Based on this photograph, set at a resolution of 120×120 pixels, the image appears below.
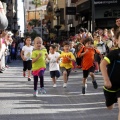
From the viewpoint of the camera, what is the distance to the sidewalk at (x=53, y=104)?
10.0 m

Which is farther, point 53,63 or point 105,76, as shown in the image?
point 53,63

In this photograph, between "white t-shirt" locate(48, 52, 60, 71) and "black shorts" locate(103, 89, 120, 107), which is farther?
"white t-shirt" locate(48, 52, 60, 71)

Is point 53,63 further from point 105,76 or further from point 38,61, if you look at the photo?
point 105,76

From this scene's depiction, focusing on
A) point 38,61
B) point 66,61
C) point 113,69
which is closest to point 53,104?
point 38,61

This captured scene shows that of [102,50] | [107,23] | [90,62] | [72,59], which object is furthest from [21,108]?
[107,23]

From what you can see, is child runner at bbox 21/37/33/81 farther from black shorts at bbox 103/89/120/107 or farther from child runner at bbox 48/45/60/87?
black shorts at bbox 103/89/120/107

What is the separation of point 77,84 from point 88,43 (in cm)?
319

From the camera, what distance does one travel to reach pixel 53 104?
38.7 feet

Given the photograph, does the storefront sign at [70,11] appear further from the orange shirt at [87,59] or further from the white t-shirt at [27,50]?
the orange shirt at [87,59]

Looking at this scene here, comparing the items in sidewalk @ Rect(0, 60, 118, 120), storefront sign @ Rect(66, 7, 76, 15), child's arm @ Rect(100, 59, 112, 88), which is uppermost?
storefront sign @ Rect(66, 7, 76, 15)

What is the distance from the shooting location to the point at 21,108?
1112cm

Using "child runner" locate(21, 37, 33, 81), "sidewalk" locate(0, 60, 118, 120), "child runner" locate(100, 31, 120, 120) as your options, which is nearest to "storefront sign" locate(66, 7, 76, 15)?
"child runner" locate(21, 37, 33, 81)

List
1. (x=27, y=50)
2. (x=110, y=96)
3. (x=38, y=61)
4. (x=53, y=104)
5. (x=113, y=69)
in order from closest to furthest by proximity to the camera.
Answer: (x=113, y=69) < (x=110, y=96) < (x=53, y=104) < (x=38, y=61) < (x=27, y=50)

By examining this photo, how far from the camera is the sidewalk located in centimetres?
1001
